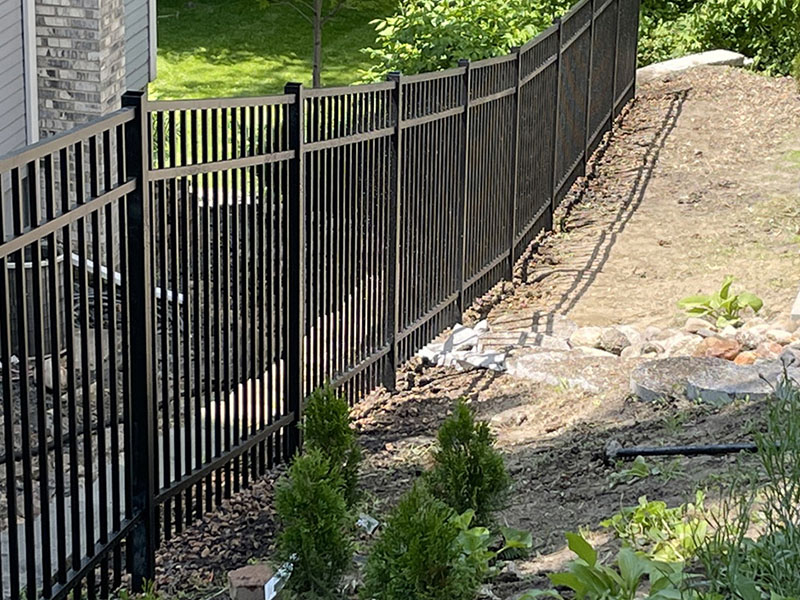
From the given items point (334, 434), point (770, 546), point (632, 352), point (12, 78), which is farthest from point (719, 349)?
point (12, 78)

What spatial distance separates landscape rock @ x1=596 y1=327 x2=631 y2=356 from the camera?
7375mm

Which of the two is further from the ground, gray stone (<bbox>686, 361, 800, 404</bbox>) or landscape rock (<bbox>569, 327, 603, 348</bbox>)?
gray stone (<bbox>686, 361, 800, 404</bbox>)

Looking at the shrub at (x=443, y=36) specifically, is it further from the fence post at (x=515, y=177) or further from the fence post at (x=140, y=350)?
the fence post at (x=140, y=350)

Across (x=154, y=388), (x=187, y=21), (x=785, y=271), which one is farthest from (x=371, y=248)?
→ (x=187, y=21)

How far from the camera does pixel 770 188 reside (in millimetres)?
11156

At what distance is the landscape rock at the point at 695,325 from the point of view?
7.48 m

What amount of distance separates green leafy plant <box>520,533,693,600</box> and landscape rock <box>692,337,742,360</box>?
3.22 meters

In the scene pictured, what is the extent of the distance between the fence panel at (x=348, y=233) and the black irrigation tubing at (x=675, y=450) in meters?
1.39

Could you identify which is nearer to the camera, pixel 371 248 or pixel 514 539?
pixel 514 539

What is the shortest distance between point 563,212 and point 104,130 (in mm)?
7705

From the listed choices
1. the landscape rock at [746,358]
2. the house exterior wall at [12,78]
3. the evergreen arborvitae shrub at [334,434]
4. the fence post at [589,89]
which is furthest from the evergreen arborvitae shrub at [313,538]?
the fence post at [589,89]

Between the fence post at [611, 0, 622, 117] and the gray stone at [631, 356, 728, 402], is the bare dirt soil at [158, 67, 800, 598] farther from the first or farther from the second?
the fence post at [611, 0, 622, 117]

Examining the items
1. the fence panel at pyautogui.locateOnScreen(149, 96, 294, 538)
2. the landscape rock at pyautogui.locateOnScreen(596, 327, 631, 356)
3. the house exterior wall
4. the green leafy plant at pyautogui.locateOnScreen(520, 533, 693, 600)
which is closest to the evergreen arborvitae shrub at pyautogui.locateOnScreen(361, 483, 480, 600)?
the green leafy plant at pyautogui.locateOnScreen(520, 533, 693, 600)

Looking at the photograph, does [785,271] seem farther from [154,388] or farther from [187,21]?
[187,21]
